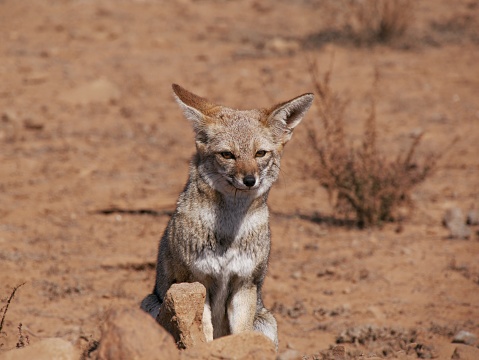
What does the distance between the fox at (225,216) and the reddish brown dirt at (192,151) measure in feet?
3.58

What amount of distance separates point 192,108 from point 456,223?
4.98m

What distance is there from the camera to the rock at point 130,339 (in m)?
4.55

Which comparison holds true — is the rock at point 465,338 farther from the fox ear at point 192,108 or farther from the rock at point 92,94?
the rock at point 92,94

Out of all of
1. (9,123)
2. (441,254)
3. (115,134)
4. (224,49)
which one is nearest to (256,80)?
(224,49)

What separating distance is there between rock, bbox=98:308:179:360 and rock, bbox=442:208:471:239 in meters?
6.07

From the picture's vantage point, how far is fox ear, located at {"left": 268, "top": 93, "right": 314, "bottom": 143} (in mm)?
6414

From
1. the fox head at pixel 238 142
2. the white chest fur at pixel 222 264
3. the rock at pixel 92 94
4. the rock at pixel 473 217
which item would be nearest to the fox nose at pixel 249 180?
the fox head at pixel 238 142

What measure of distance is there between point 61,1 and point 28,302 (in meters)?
12.8

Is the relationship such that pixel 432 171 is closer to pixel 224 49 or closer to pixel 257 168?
pixel 257 168

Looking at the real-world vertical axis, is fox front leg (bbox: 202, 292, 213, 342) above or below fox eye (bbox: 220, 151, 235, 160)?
below

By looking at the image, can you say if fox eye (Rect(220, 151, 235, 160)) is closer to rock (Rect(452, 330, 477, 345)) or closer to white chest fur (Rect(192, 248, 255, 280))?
white chest fur (Rect(192, 248, 255, 280))

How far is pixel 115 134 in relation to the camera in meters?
13.4

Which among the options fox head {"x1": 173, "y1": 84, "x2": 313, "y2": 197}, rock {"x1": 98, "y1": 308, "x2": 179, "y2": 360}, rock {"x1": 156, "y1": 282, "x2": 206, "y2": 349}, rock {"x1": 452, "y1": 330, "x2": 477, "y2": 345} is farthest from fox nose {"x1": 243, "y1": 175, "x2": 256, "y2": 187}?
rock {"x1": 452, "y1": 330, "x2": 477, "y2": 345}

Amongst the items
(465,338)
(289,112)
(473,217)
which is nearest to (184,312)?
(289,112)
